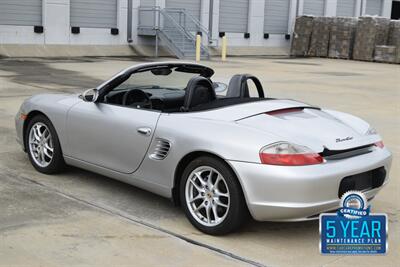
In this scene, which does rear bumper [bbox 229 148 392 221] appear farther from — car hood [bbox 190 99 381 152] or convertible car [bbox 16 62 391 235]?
car hood [bbox 190 99 381 152]

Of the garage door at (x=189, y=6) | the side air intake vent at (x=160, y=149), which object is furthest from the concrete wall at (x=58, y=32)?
the side air intake vent at (x=160, y=149)

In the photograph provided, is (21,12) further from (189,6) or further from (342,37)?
(342,37)

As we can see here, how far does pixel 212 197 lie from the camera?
4.41 m

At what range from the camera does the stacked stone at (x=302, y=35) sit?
36.2 m

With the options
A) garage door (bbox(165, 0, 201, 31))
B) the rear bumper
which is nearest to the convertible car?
the rear bumper

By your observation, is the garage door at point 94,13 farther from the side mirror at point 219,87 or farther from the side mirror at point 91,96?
the side mirror at point 91,96

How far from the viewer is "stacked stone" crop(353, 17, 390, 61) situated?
→ 32.9 meters

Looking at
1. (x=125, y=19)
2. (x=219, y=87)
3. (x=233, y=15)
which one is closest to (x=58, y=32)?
(x=125, y=19)

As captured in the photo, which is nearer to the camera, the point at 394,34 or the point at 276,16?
the point at 394,34

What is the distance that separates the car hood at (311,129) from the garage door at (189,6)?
85.6 feet

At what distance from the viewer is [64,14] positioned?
26656mm

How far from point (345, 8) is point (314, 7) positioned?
140 inches

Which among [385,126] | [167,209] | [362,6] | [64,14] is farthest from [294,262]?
[362,6]

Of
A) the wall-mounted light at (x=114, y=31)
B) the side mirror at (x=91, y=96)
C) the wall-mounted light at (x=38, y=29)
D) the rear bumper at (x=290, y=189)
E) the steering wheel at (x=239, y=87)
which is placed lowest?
the wall-mounted light at (x=114, y=31)
